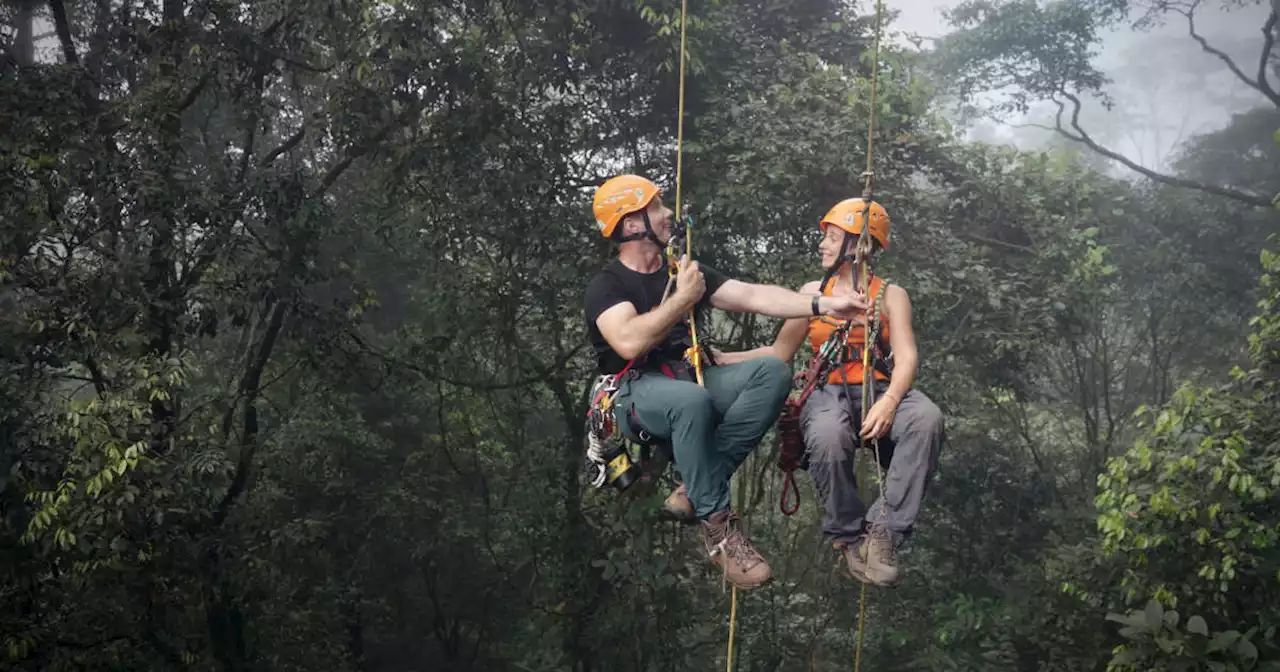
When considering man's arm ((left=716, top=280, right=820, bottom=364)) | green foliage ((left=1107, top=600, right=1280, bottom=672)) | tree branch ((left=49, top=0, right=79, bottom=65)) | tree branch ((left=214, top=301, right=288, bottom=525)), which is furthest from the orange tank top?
tree branch ((left=49, top=0, right=79, bottom=65))

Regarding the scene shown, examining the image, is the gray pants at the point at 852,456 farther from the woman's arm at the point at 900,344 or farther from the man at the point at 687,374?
the man at the point at 687,374

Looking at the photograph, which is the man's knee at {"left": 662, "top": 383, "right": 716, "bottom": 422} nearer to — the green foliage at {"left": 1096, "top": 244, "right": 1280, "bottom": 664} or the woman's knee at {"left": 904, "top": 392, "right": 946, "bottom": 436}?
the woman's knee at {"left": 904, "top": 392, "right": 946, "bottom": 436}

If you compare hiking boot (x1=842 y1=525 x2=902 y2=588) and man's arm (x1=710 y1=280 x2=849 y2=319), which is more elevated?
man's arm (x1=710 y1=280 x2=849 y2=319)

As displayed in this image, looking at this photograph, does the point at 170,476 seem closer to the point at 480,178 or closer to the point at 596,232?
the point at 480,178

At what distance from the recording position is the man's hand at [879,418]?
3.07m

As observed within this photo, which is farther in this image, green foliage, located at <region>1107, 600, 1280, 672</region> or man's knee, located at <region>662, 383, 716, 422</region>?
green foliage, located at <region>1107, 600, 1280, 672</region>

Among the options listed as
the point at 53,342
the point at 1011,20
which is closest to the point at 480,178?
the point at 53,342

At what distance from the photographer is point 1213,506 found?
5.03m

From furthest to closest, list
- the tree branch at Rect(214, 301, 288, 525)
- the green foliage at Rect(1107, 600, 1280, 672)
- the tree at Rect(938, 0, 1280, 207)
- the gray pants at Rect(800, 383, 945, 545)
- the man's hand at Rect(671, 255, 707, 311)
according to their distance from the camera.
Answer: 1. the tree at Rect(938, 0, 1280, 207)
2. the tree branch at Rect(214, 301, 288, 525)
3. the green foliage at Rect(1107, 600, 1280, 672)
4. the gray pants at Rect(800, 383, 945, 545)
5. the man's hand at Rect(671, 255, 707, 311)

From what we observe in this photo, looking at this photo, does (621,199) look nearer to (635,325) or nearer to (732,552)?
(635,325)

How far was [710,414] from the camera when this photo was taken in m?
2.96

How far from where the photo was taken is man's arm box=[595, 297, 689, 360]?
2848 mm

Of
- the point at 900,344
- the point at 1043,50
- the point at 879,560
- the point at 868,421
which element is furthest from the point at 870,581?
the point at 1043,50

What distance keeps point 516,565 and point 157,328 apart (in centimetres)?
427
